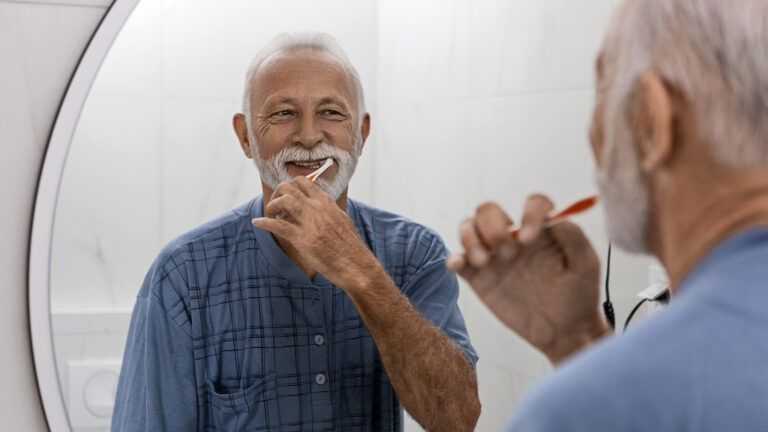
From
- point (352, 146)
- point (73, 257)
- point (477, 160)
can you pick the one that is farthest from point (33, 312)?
point (477, 160)

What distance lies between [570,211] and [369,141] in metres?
0.94

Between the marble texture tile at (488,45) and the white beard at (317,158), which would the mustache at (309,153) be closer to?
the white beard at (317,158)

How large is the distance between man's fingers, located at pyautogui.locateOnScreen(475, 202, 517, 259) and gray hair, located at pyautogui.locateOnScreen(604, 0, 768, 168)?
6.6 inches

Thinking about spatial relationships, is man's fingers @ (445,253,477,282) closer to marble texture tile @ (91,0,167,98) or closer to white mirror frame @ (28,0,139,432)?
white mirror frame @ (28,0,139,432)

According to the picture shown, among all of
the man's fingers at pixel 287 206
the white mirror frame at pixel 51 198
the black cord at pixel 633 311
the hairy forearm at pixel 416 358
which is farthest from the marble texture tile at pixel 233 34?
the black cord at pixel 633 311

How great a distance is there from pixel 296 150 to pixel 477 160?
46 centimetres

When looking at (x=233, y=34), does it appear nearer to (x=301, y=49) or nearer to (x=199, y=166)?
(x=199, y=166)

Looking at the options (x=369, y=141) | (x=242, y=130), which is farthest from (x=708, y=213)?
(x=369, y=141)

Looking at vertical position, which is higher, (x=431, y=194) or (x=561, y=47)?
(x=561, y=47)

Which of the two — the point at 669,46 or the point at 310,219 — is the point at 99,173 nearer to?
the point at 310,219

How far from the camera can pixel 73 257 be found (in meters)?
0.92

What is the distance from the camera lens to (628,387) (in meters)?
0.35

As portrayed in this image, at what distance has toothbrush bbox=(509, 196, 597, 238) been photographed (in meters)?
0.54

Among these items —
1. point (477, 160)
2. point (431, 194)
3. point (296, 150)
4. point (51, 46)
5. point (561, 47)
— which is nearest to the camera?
point (51, 46)
